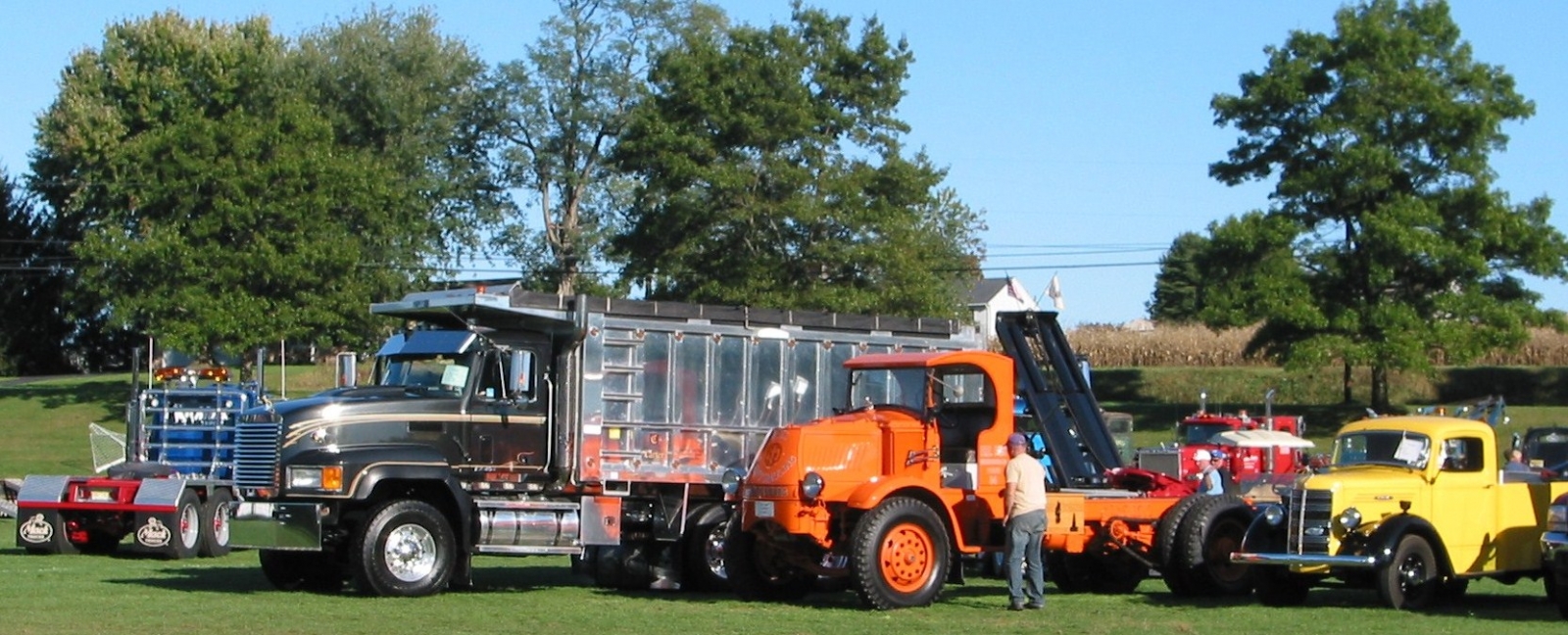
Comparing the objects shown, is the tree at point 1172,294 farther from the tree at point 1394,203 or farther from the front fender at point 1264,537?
the front fender at point 1264,537

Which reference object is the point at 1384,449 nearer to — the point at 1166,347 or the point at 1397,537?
the point at 1397,537

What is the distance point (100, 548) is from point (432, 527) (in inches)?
394

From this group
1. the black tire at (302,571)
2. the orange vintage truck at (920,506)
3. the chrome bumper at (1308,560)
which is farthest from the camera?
the black tire at (302,571)

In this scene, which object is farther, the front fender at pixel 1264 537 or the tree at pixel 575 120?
the tree at pixel 575 120

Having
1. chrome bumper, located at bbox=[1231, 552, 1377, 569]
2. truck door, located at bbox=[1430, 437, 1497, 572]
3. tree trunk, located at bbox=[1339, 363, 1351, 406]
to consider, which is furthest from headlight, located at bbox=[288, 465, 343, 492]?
tree trunk, located at bbox=[1339, 363, 1351, 406]

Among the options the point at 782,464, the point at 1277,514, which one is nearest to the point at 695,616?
the point at 782,464

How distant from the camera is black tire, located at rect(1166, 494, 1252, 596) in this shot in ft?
59.6

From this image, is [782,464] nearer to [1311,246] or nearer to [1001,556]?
[1001,556]

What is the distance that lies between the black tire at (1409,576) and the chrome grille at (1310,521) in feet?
1.97

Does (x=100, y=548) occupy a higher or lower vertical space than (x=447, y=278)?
lower

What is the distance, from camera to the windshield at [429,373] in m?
19.4

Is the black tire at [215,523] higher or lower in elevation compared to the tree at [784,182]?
lower

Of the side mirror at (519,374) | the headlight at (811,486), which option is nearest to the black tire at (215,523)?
the side mirror at (519,374)

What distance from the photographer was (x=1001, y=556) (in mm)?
19375
